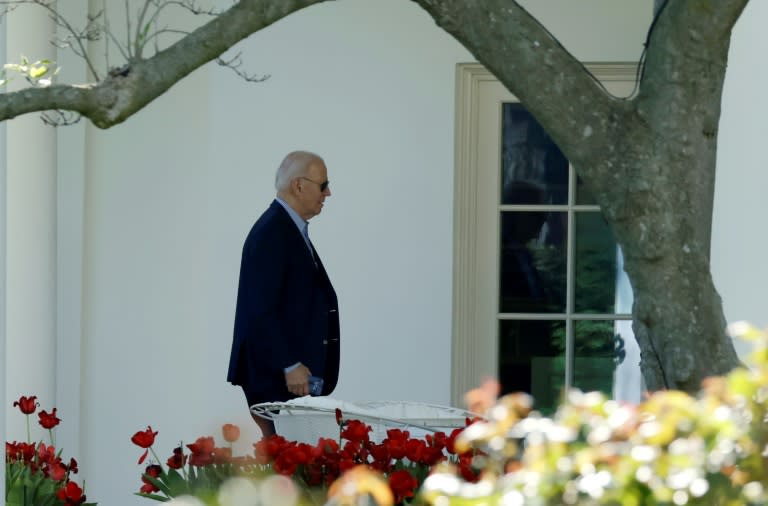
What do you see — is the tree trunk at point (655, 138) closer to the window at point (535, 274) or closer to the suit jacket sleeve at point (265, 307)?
the suit jacket sleeve at point (265, 307)

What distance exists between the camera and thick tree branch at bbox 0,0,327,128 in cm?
351

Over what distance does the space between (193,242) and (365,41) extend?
132 centimetres

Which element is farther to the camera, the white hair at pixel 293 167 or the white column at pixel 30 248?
the white column at pixel 30 248

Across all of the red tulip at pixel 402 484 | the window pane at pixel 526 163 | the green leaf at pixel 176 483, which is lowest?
the green leaf at pixel 176 483

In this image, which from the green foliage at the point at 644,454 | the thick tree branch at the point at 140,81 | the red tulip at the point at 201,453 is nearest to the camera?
the green foliage at the point at 644,454

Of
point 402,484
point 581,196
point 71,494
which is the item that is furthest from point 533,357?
point 402,484

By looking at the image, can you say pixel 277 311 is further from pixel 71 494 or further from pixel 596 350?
pixel 596 350

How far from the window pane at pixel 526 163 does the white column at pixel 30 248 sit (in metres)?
2.20

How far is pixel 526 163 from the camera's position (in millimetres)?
7637

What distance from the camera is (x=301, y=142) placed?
754 cm

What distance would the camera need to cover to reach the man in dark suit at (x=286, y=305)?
5836 millimetres

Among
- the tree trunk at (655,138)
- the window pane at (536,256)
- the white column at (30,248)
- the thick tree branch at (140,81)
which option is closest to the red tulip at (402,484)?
the tree trunk at (655,138)

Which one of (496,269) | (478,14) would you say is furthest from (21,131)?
(478,14)

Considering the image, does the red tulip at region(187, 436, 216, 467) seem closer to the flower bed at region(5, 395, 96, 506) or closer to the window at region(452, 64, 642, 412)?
the flower bed at region(5, 395, 96, 506)
